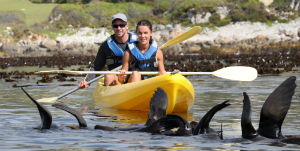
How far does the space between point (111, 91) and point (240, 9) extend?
39379mm

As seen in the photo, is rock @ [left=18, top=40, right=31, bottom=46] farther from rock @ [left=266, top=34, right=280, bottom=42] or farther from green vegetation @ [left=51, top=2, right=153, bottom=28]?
rock @ [left=266, top=34, right=280, bottom=42]

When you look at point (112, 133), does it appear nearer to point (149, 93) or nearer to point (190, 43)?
point (149, 93)

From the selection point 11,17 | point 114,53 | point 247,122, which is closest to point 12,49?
point 11,17

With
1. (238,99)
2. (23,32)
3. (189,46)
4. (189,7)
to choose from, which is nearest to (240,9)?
(189,7)

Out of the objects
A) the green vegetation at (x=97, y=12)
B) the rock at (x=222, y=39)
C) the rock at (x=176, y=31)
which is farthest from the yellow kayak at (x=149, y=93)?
the green vegetation at (x=97, y=12)

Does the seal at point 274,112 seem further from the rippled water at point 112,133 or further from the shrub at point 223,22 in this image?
the shrub at point 223,22

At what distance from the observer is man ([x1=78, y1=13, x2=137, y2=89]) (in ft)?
22.3

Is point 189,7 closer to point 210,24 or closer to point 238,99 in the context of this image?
point 210,24

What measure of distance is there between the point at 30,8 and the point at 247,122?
158 feet

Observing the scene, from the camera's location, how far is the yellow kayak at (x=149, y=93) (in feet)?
17.6

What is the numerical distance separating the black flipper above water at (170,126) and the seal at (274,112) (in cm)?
54

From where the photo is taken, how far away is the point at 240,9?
144 ft

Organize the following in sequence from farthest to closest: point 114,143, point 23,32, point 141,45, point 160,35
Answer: point 23,32, point 160,35, point 141,45, point 114,143

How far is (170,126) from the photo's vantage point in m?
3.82
